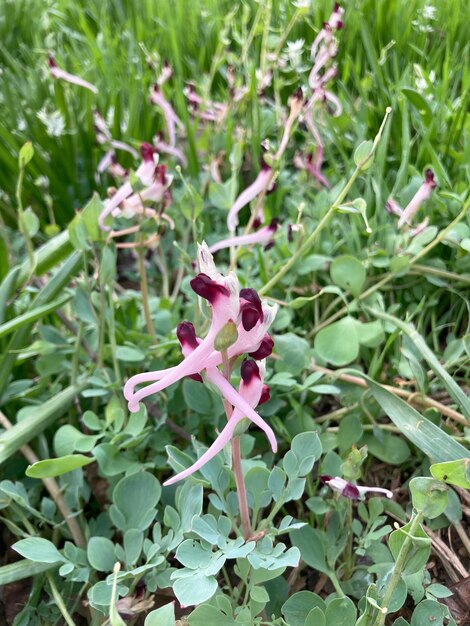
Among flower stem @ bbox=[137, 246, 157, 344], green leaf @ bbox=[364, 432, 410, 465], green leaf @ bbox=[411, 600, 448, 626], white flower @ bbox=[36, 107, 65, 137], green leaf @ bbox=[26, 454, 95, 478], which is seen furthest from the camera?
white flower @ bbox=[36, 107, 65, 137]

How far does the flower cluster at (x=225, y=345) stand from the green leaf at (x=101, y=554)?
241 millimetres

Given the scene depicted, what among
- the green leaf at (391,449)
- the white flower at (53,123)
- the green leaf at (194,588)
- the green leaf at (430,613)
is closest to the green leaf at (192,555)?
the green leaf at (194,588)

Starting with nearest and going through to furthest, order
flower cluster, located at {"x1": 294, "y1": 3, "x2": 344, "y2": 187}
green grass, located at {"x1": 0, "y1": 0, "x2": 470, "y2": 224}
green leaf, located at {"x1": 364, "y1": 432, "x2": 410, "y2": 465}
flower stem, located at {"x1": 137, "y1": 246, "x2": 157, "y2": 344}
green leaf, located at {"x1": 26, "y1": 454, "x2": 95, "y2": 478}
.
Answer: green leaf, located at {"x1": 26, "y1": 454, "x2": 95, "y2": 478} → green leaf, located at {"x1": 364, "y1": 432, "x2": 410, "y2": 465} → flower stem, located at {"x1": 137, "y1": 246, "x2": 157, "y2": 344} → flower cluster, located at {"x1": 294, "y1": 3, "x2": 344, "y2": 187} → green grass, located at {"x1": 0, "y1": 0, "x2": 470, "y2": 224}

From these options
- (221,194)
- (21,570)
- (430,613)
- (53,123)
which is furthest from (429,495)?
(53,123)

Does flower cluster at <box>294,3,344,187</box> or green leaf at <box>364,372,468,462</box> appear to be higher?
flower cluster at <box>294,3,344,187</box>

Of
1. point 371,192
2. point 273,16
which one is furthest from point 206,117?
point 273,16

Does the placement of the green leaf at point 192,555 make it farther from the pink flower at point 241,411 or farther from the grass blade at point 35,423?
the grass blade at point 35,423

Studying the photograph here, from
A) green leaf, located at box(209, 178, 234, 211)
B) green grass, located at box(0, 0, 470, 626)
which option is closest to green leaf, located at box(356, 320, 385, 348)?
green grass, located at box(0, 0, 470, 626)

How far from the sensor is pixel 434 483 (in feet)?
1.73

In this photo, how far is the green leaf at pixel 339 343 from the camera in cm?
89

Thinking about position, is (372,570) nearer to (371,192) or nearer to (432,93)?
(371,192)

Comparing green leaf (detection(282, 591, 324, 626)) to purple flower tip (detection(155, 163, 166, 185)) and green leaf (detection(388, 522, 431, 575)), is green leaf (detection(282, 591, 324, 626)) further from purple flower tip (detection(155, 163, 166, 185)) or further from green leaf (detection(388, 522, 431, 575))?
purple flower tip (detection(155, 163, 166, 185))

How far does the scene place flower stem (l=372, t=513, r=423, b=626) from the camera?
0.53 meters

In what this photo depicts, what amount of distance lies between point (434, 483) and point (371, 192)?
0.72m
